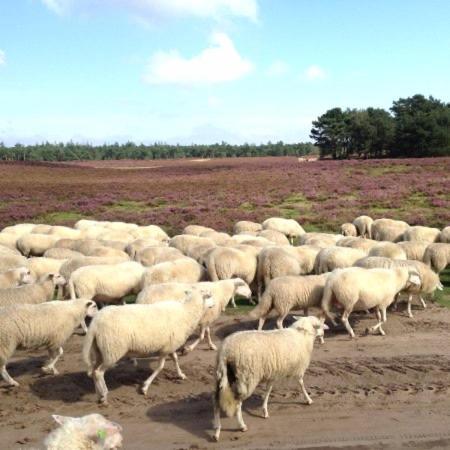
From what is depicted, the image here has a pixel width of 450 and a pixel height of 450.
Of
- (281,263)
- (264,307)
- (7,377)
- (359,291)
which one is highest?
(281,263)

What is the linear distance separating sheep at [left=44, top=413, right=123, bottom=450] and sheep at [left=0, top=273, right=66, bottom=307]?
6.67 m

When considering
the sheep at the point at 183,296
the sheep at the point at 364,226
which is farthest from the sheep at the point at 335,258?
the sheep at the point at 364,226

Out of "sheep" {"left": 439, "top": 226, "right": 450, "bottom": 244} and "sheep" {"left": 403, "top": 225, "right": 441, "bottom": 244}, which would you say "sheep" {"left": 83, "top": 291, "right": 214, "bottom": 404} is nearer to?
"sheep" {"left": 403, "top": 225, "right": 441, "bottom": 244}

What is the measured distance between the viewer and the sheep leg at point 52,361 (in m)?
9.52

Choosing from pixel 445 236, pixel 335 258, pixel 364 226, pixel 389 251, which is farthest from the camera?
pixel 364 226

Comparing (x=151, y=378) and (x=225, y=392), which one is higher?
(x=225, y=392)

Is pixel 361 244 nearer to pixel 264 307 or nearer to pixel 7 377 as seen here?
pixel 264 307

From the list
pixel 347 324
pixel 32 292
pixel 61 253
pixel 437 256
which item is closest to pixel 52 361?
pixel 32 292

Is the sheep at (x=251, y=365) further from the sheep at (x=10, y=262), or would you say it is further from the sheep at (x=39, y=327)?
the sheep at (x=10, y=262)

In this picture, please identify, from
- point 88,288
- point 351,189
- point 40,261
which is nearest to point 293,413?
point 88,288

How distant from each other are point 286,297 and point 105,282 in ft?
13.4

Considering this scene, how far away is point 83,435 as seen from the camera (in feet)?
16.0

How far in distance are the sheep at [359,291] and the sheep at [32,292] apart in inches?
229

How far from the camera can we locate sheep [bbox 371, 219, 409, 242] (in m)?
19.9
